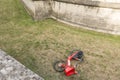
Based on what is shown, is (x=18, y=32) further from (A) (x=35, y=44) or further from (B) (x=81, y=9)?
(B) (x=81, y=9)

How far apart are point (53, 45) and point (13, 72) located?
4.89 meters

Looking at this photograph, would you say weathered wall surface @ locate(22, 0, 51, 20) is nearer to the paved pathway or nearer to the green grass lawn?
the green grass lawn

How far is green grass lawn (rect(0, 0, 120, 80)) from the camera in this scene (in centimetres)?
880

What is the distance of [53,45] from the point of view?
10516mm

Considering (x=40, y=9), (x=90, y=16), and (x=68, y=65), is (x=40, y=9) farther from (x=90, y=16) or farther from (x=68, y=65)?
(x=68, y=65)

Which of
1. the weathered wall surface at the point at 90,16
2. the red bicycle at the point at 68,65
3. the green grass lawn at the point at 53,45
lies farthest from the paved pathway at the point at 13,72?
the weathered wall surface at the point at 90,16

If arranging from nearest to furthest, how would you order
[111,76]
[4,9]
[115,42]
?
[111,76] < [115,42] < [4,9]

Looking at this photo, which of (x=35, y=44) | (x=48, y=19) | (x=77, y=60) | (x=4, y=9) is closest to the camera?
(x=77, y=60)

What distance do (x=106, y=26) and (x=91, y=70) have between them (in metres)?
4.23

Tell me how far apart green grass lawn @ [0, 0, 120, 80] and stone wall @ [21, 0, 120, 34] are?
549 mm

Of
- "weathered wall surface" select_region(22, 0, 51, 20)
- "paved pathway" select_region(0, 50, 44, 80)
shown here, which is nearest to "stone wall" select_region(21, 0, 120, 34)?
"weathered wall surface" select_region(22, 0, 51, 20)

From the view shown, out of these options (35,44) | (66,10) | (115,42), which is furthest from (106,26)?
(35,44)

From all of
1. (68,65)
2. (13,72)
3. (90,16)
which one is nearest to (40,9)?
(90,16)

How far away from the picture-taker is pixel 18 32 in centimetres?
1151
